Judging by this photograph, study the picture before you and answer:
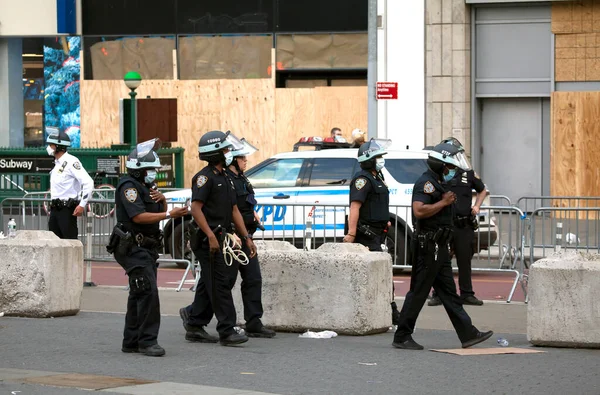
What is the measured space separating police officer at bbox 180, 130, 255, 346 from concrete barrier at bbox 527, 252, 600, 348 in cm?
259

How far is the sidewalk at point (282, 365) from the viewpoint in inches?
339

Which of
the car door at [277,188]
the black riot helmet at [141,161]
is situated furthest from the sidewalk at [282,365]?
the car door at [277,188]

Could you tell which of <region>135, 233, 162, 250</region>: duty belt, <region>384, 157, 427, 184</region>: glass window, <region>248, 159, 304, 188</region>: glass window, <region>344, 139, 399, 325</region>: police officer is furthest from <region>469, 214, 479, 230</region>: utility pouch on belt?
<region>135, 233, 162, 250</region>: duty belt

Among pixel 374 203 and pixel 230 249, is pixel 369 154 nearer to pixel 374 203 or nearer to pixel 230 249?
pixel 374 203

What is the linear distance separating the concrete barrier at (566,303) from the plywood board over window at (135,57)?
17045 mm

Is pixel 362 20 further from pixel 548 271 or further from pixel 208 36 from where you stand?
pixel 548 271

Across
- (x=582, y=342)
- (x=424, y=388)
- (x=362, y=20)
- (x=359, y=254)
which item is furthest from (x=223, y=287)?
(x=362, y=20)

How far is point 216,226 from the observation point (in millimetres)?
10438

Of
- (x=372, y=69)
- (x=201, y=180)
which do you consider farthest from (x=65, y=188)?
(x=372, y=69)

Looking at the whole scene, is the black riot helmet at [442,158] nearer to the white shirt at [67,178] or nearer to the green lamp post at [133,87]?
the white shirt at [67,178]

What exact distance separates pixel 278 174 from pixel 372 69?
6.93 meters

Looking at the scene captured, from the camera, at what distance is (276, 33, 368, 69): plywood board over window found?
25.2m

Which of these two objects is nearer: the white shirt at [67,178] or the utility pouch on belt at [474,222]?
the utility pouch on belt at [474,222]

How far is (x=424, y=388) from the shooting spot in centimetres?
860
